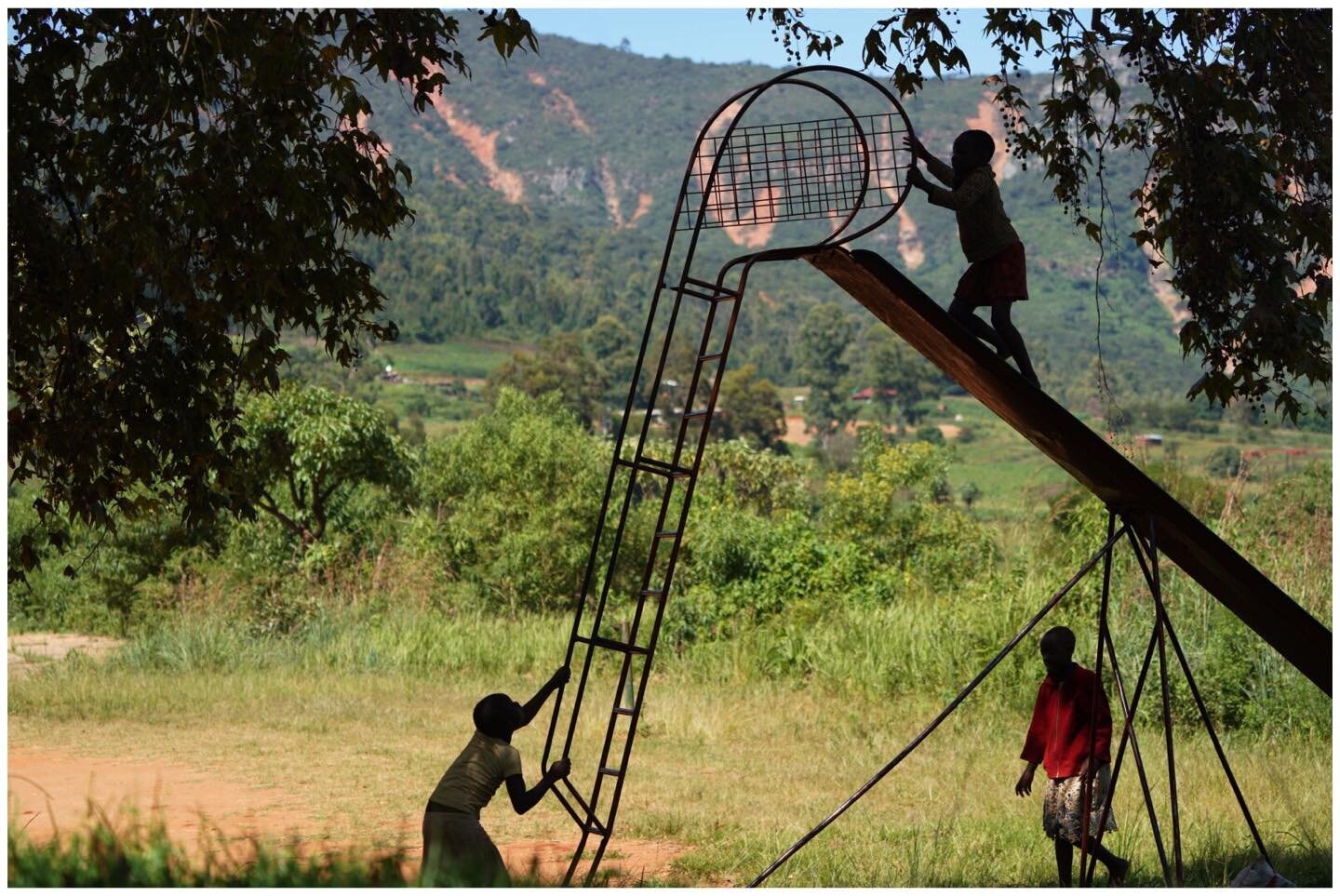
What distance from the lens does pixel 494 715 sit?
551cm

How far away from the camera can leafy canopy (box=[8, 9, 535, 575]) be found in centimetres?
608

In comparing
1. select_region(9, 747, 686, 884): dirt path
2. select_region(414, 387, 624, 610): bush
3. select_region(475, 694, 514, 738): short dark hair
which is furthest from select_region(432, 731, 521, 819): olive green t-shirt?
select_region(414, 387, 624, 610): bush

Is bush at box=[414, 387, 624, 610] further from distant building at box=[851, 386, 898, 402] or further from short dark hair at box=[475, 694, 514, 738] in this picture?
distant building at box=[851, 386, 898, 402]

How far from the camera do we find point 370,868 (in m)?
5.71

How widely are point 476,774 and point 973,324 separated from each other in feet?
8.62

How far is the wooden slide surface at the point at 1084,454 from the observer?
547 cm

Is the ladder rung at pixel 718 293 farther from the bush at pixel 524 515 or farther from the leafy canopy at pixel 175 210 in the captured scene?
the bush at pixel 524 515

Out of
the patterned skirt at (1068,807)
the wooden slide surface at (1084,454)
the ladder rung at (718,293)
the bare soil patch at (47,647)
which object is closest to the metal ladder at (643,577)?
the ladder rung at (718,293)

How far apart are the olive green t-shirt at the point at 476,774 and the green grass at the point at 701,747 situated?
9.31ft

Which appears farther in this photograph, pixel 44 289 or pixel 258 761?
pixel 258 761

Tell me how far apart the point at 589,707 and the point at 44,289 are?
29.1 ft

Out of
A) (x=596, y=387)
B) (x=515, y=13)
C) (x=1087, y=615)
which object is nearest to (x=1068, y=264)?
(x=596, y=387)

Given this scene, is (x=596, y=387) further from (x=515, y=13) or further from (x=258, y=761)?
(x=515, y=13)

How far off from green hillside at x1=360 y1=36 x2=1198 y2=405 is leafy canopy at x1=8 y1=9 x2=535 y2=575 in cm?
6535
